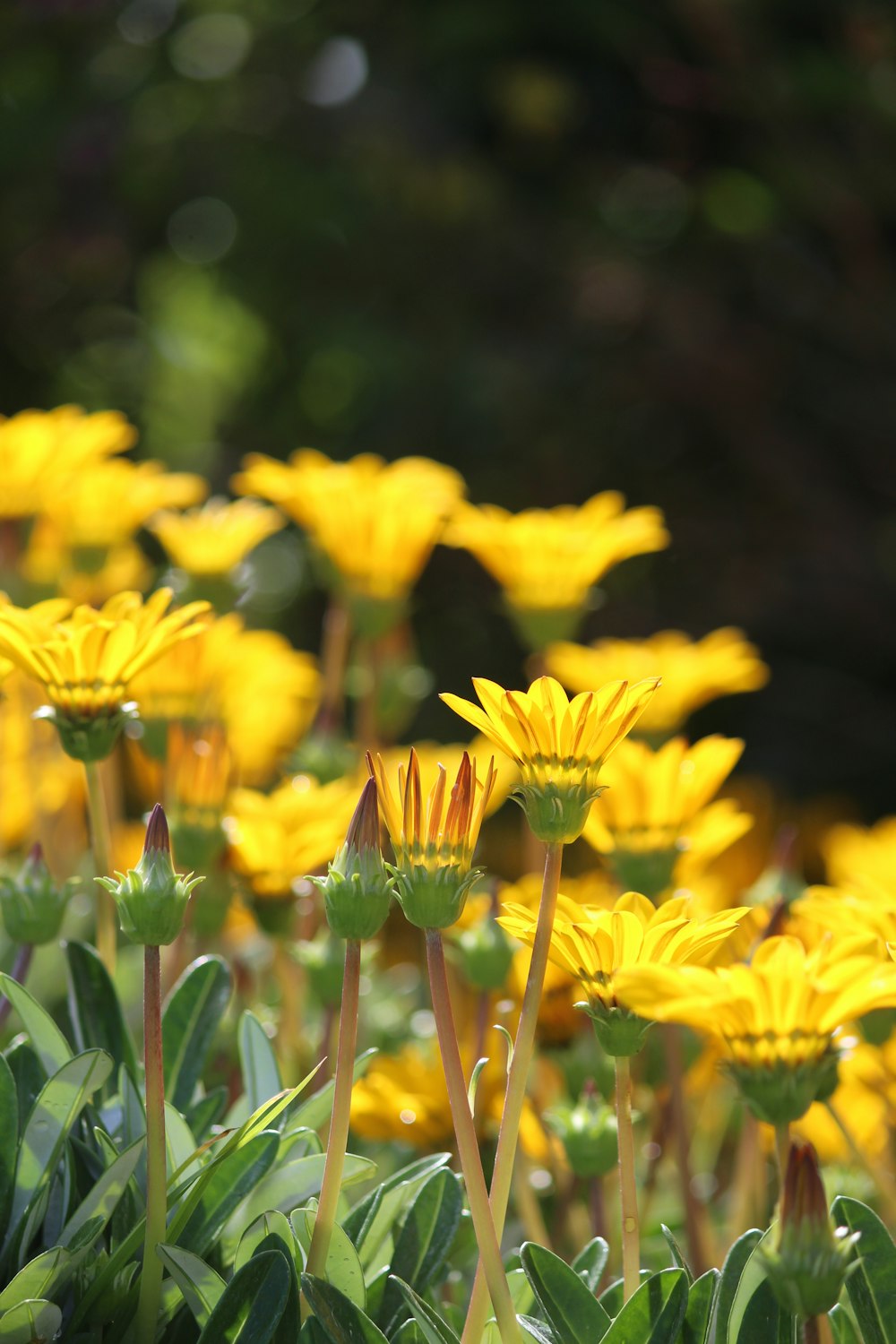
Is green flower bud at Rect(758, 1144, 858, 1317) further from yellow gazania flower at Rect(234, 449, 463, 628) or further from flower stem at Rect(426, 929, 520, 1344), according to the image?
yellow gazania flower at Rect(234, 449, 463, 628)

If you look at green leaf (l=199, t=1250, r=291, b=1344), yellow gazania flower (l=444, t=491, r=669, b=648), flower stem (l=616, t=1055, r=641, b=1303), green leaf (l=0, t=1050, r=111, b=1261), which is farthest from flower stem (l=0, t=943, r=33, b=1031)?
yellow gazania flower (l=444, t=491, r=669, b=648)

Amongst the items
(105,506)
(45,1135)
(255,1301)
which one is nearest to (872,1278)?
(255,1301)

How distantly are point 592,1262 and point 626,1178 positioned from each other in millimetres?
127

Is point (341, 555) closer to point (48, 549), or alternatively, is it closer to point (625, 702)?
point (48, 549)

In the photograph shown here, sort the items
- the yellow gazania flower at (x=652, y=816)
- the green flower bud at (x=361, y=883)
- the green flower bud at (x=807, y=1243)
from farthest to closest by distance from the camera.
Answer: the yellow gazania flower at (x=652, y=816) → the green flower bud at (x=361, y=883) → the green flower bud at (x=807, y=1243)

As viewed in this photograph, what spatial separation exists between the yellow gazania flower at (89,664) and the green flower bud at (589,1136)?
335 mm

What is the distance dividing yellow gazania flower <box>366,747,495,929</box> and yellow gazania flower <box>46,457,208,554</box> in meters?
0.60

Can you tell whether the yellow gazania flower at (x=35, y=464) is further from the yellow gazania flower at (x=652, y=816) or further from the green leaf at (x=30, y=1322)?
the green leaf at (x=30, y=1322)

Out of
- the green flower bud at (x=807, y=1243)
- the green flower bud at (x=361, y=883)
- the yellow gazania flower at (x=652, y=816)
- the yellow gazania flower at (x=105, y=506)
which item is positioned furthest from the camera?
the yellow gazania flower at (x=105, y=506)

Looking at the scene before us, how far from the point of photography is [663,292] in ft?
7.14

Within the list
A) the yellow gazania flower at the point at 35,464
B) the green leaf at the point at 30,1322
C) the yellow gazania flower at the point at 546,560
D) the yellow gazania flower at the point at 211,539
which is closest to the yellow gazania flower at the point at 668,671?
the yellow gazania flower at the point at 546,560

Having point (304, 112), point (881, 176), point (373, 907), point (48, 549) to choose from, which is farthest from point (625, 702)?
point (304, 112)

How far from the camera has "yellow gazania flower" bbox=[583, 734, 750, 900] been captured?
82 cm

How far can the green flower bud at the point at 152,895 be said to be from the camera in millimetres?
589
